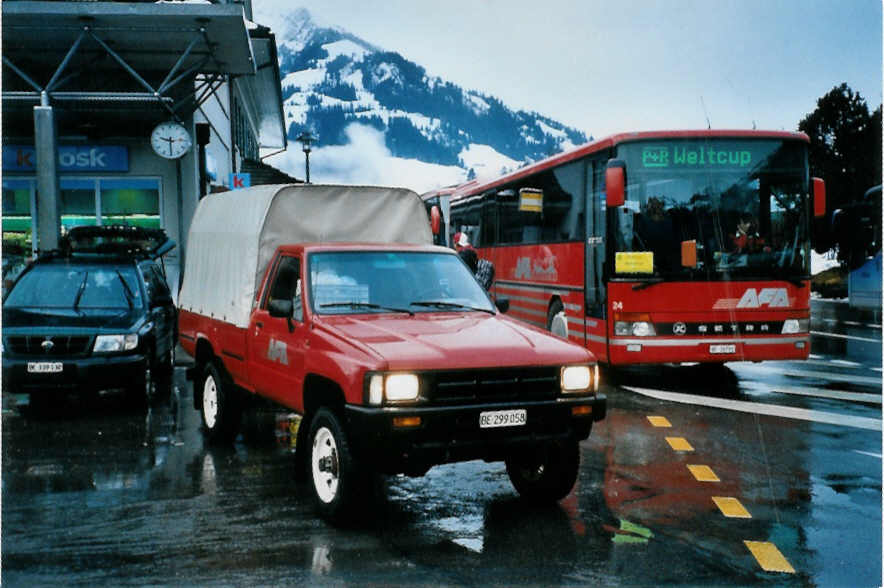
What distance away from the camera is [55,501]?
6793 mm

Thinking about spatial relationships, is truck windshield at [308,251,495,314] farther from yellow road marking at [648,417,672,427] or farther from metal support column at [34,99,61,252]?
metal support column at [34,99,61,252]

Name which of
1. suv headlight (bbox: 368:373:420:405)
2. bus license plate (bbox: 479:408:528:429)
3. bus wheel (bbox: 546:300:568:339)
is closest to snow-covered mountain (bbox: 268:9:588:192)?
bus wheel (bbox: 546:300:568:339)

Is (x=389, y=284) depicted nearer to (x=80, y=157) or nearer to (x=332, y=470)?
(x=332, y=470)

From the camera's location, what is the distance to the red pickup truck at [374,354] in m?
5.78

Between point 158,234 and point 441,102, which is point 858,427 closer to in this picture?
point 158,234

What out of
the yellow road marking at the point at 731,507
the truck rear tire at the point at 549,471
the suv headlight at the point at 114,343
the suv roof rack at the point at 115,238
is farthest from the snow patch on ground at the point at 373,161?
the yellow road marking at the point at 731,507

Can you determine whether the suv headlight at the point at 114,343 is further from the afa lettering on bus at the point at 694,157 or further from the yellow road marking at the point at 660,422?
the afa lettering on bus at the point at 694,157

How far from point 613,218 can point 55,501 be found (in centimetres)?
752

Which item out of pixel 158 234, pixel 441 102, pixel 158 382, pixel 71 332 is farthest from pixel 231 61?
pixel 441 102

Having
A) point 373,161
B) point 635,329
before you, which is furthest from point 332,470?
point 373,161

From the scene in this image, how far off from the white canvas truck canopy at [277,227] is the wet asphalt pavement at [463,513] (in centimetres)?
145

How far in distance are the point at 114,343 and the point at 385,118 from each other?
316 feet

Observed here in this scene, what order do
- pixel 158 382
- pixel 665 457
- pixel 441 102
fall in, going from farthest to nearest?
pixel 441 102 → pixel 158 382 → pixel 665 457

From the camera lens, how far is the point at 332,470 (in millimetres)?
6227
